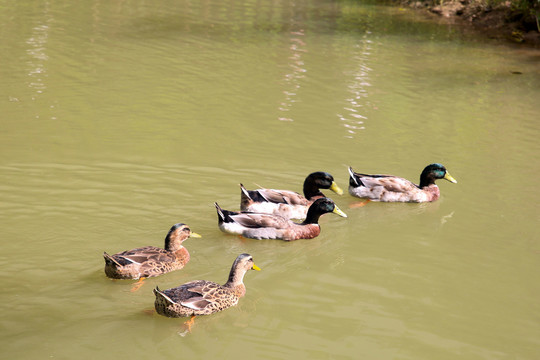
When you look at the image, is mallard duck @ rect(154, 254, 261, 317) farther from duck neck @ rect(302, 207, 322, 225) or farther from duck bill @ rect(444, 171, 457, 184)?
duck bill @ rect(444, 171, 457, 184)

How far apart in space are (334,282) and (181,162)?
194 inches

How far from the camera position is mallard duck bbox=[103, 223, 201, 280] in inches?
336

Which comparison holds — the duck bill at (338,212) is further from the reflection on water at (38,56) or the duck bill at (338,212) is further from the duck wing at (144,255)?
the reflection on water at (38,56)

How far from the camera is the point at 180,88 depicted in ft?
59.2

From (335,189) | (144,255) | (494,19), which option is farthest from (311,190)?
(494,19)

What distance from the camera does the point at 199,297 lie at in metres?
7.84

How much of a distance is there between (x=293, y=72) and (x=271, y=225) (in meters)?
11.0

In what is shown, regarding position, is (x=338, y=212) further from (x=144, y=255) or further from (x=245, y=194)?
(x=144, y=255)

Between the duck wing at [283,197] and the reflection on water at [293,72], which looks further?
the reflection on water at [293,72]

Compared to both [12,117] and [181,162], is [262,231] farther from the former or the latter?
[12,117]

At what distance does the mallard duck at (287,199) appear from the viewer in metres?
10.9

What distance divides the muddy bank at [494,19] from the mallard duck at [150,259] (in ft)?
74.5

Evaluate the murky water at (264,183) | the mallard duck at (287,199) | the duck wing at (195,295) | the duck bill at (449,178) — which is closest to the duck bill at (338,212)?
the murky water at (264,183)

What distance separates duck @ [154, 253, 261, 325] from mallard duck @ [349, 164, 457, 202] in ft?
14.1
